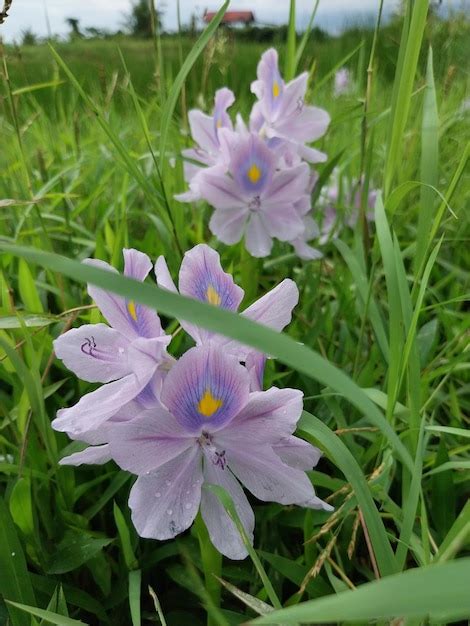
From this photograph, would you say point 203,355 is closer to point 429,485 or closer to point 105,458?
point 105,458

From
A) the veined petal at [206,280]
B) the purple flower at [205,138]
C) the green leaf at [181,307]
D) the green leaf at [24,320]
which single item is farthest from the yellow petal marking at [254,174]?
the green leaf at [181,307]

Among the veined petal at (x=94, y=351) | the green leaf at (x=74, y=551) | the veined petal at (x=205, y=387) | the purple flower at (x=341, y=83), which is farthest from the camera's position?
the purple flower at (x=341, y=83)

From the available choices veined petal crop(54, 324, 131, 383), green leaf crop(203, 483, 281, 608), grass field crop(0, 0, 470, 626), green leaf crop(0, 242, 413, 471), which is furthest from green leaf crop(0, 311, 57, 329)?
green leaf crop(0, 242, 413, 471)

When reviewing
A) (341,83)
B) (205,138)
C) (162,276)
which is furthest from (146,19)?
(162,276)

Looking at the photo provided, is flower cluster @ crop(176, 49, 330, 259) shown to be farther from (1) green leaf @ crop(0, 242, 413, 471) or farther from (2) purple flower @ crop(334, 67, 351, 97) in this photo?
(2) purple flower @ crop(334, 67, 351, 97)

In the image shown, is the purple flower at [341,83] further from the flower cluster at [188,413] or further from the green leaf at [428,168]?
the flower cluster at [188,413]

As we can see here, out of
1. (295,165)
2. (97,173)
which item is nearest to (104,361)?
(295,165)
